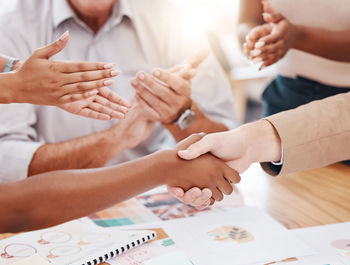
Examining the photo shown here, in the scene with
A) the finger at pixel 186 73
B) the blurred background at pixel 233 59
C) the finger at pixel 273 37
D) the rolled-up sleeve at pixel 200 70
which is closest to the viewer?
the finger at pixel 273 37

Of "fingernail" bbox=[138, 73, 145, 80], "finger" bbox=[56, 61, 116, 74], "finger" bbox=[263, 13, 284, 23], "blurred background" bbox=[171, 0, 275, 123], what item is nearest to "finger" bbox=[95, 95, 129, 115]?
"finger" bbox=[56, 61, 116, 74]

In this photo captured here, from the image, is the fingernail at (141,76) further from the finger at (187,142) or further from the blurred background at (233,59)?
the blurred background at (233,59)

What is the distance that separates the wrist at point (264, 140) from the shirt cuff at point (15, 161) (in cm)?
58

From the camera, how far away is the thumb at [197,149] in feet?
2.60

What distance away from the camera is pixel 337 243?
76 centimetres

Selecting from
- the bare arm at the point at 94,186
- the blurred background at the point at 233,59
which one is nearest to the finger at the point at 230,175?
the bare arm at the point at 94,186

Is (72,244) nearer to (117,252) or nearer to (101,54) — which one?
(117,252)

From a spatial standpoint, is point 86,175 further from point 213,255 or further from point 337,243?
point 337,243

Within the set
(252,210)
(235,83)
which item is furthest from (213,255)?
(235,83)

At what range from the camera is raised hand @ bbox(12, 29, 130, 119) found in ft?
2.14

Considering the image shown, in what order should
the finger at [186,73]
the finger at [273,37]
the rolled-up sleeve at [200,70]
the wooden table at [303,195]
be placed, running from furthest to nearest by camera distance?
1. the rolled-up sleeve at [200,70]
2. the finger at [186,73]
3. the finger at [273,37]
4. the wooden table at [303,195]

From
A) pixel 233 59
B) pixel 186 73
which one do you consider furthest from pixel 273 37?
pixel 233 59

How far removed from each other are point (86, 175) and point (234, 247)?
307mm

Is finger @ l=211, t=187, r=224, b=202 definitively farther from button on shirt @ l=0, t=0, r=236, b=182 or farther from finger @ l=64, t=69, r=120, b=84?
button on shirt @ l=0, t=0, r=236, b=182
